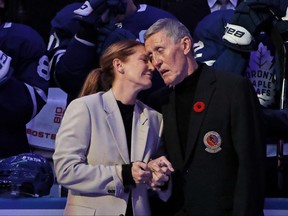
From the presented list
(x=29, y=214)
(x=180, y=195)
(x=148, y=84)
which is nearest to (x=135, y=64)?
(x=148, y=84)

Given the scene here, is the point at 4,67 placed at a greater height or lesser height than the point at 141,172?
lesser

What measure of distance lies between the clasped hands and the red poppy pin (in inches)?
11.4

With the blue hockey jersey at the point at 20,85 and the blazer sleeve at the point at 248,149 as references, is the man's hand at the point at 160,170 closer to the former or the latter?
the blazer sleeve at the point at 248,149

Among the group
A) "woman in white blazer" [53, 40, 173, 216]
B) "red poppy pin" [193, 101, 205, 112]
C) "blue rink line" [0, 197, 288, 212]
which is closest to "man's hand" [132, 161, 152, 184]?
"woman in white blazer" [53, 40, 173, 216]

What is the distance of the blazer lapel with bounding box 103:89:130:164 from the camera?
3.97 metres

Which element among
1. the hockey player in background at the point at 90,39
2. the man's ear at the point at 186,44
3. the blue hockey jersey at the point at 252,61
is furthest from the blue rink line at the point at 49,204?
the man's ear at the point at 186,44

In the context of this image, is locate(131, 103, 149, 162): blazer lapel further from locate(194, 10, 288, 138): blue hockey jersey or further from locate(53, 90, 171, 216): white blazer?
locate(194, 10, 288, 138): blue hockey jersey

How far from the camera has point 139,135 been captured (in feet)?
13.2

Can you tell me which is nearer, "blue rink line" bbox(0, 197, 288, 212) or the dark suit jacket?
the dark suit jacket

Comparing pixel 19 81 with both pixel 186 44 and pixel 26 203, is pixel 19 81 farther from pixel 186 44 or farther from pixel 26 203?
pixel 186 44

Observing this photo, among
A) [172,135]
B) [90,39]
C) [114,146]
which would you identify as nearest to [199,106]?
[172,135]

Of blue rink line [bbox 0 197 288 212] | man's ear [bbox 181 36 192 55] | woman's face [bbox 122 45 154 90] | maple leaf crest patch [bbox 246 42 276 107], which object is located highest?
man's ear [bbox 181 36 192 55]

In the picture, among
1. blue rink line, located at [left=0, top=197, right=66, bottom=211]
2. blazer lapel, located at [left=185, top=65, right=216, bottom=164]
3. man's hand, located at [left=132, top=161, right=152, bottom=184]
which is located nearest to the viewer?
man's hand, located at [left=132, top=161, right=152, bottom=184]

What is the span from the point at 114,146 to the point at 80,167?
0.20 m
